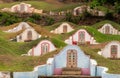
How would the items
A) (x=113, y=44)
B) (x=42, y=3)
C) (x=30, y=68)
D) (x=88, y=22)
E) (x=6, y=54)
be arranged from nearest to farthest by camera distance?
1. (x=30, y=68)
2. (x=6, y=54)
3. (x=113, y=44)
4. (x=88, y=22)
5. (x=42, y=3)

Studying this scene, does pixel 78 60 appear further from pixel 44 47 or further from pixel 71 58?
pixel 44 47

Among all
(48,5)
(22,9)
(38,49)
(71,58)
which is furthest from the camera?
(48,5)

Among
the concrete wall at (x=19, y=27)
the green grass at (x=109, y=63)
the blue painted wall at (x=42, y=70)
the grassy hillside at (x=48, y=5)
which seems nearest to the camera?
the green grass at (x=109, y=63)

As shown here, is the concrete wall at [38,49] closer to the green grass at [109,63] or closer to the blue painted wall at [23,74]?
the green grass at [109,63]

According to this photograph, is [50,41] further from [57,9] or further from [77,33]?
[57,9]

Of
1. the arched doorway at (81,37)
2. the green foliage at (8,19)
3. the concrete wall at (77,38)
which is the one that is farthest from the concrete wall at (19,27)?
the green foliage at (8,19)

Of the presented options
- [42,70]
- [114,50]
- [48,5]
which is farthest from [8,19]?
[42,70]

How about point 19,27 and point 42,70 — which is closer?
point 42,70

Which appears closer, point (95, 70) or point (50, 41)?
point (95, 70)

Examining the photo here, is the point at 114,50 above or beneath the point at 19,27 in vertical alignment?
beneath

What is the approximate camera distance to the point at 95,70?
41.4 metres

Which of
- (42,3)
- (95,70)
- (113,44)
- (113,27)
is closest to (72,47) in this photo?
(95,70)

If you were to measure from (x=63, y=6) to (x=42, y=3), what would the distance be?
4289mm

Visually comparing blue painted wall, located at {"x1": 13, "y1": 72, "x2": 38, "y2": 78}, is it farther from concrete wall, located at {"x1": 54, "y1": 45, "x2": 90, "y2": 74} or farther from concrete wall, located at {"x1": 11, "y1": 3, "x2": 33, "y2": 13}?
concrete wall, located at {"x1": 11, "y1": 3, "x2": 33, "y2": 13}
